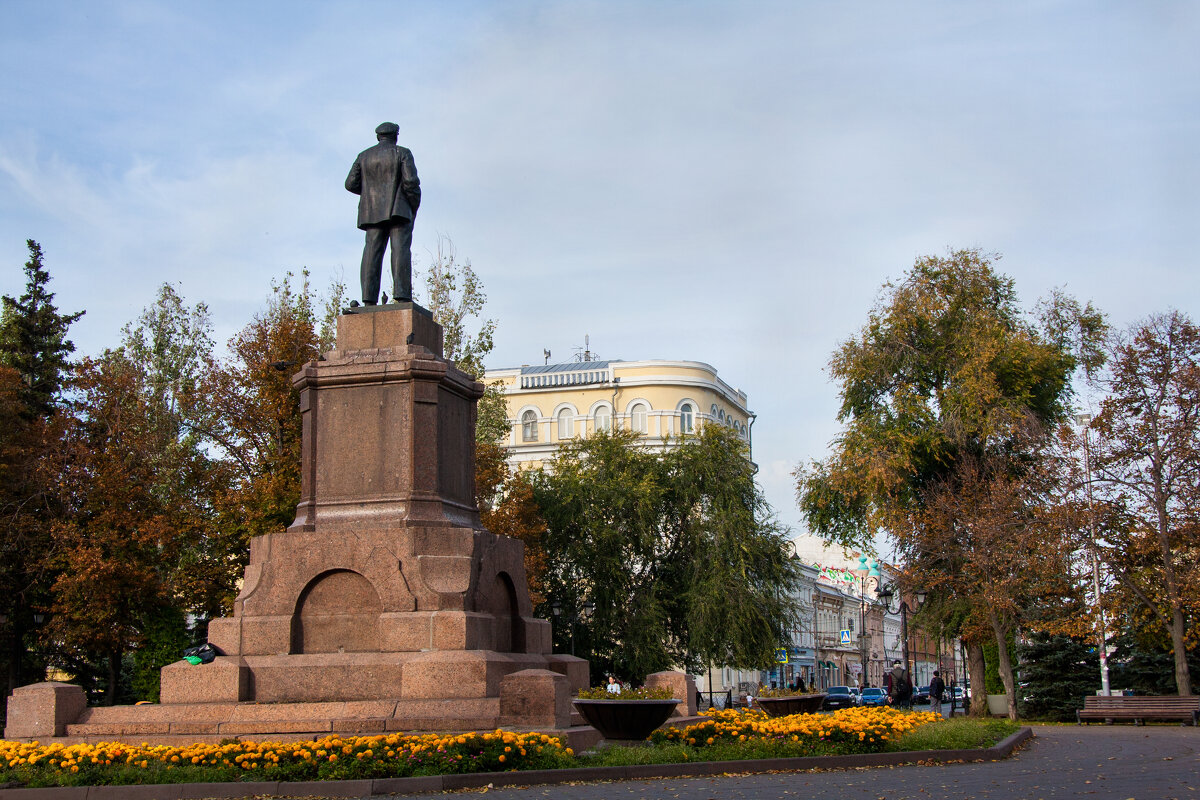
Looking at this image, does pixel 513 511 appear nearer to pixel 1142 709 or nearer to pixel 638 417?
pixel 1142 709

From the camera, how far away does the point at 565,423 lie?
66188 mm

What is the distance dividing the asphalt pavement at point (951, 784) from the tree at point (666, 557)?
2177 cm

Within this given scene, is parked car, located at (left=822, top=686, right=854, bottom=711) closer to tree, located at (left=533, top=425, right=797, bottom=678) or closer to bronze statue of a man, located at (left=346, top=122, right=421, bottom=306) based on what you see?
tree, located at (left=533, top=425, right=797, bottom=678)

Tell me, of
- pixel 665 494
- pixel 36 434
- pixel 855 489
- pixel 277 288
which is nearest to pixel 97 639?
pixel 36 434

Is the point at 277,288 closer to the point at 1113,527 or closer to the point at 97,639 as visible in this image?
the point at 97,639

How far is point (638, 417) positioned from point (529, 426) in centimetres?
650

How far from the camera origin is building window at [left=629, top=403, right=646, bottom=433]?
6412cm

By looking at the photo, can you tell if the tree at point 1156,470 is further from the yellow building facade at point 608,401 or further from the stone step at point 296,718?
the yellow building facade at point 608,401

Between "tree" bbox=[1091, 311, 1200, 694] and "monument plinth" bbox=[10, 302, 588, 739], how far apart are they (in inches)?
779

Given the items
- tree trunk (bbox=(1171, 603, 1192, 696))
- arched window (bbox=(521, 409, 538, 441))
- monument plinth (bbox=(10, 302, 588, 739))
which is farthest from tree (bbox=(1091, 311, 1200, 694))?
arched window (bbox=(521, 409, 538, 441))

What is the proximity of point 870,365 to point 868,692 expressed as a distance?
72.7 ft

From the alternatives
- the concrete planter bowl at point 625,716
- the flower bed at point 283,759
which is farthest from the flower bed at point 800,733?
the flower bed at point 283,759

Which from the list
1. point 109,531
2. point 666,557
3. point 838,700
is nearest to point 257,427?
point 109,531

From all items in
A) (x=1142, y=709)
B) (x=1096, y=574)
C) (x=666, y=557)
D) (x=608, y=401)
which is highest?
(x=608, y=401)
